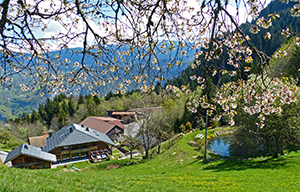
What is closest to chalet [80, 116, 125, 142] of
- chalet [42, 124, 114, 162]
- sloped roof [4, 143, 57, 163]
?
chalet [42, 124, 114, 162]

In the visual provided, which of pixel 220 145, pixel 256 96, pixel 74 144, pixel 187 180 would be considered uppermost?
pixel 256 96

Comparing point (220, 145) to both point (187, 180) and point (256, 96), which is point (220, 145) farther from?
point (256, 96)

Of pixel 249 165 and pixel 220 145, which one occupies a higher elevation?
pixel 249 165

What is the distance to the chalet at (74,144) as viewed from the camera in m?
24.2

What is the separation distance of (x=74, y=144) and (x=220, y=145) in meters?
21.3

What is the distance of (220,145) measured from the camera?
84.6ft

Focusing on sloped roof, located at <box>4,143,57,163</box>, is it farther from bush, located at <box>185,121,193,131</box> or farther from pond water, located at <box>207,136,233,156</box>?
bush, located at <box>185,121,193,131</box>

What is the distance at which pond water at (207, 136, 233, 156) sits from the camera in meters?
22.8

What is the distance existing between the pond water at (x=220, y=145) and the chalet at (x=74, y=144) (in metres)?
15.6

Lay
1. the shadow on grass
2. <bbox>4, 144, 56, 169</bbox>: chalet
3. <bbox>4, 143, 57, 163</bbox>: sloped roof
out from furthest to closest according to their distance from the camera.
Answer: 1. <bbox>4, 144, 56, 169</bbox>: chalet
2. <bbox>4, 143, 57, 163</bbox>: sloped roof
3. the shadow on grass

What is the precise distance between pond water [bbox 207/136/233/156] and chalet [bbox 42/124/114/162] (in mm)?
15573

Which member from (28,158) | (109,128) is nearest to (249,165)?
(28,158)

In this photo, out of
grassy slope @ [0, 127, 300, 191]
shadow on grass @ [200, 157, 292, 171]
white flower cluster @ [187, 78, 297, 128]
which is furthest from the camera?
shadow on grass @ [200, 157, 292, 171]

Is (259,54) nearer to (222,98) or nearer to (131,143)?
(222,98)
